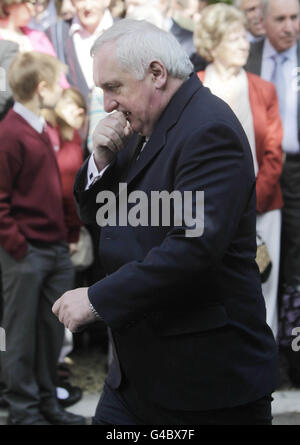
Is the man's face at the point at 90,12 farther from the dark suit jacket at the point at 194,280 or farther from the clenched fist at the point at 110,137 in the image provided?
the dark suit jacket at the point at 194,280

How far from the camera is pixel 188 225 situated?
2.01 m

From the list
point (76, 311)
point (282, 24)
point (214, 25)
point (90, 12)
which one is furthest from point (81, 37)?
point (76, 311)

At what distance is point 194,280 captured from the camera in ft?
6.75

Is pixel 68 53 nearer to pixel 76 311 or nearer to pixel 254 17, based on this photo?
pixel 254 17

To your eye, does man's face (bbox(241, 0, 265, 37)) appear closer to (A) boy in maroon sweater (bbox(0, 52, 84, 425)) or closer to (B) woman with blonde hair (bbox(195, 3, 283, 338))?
(B) woman with blonde hair (bbox(195, 3, 283, 338))

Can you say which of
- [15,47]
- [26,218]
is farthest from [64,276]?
[15,47]

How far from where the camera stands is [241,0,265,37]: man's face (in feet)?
16.1

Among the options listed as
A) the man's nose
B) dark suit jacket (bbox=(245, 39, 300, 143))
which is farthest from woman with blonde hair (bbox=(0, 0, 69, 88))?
the man's nose

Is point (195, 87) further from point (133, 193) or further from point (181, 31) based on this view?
point (181, 31)

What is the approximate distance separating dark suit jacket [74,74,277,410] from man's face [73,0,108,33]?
257cm

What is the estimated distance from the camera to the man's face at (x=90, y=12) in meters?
4.66

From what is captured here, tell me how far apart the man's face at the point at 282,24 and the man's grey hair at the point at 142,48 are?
2621mm

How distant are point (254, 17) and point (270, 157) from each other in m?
1.10

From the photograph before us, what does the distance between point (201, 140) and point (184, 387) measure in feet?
2.35
